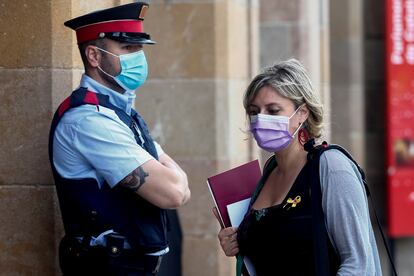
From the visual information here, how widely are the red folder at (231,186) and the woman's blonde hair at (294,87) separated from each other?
34cm

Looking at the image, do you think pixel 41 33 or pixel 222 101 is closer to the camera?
pixel 41 33

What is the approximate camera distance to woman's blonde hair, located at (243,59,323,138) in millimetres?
4160

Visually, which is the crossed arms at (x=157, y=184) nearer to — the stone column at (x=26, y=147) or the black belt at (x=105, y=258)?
the black belt at (x=105, y=258)

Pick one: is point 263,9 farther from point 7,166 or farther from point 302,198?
point 302,198

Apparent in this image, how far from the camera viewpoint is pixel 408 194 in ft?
36.3

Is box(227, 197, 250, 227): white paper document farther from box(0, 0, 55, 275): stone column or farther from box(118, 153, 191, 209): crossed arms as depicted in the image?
box(0, 0, 55, 275): stone column

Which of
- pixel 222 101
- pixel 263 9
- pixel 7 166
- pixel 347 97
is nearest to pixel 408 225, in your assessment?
pixel 347 97

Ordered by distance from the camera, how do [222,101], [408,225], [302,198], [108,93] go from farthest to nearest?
[408,225] → [222,101] → [108,93] → [302,198]

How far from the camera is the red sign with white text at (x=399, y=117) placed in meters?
11.0

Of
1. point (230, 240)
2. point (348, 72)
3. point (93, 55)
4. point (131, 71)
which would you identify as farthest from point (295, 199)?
point (348, 72)

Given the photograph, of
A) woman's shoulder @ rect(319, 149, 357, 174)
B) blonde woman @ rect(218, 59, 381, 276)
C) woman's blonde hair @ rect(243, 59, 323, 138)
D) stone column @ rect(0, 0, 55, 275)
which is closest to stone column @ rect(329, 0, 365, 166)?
stone column @ rect(0, 0, 55, 275)

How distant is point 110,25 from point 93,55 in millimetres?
136

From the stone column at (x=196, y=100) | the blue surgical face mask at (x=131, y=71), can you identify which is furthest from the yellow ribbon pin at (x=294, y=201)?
the stone column at (x=196, y=100)

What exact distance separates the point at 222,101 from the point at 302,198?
3569mm
